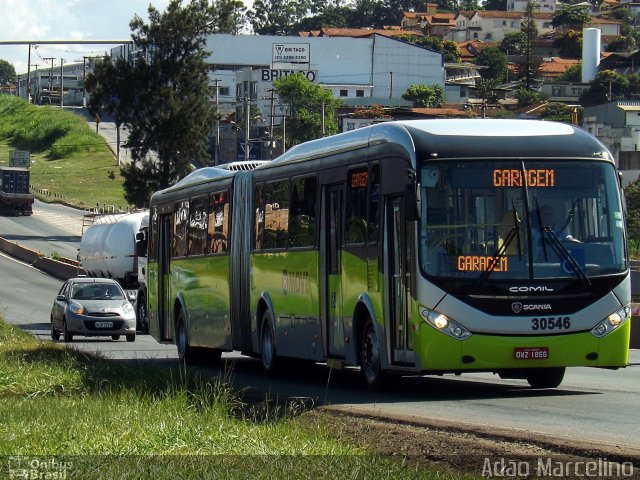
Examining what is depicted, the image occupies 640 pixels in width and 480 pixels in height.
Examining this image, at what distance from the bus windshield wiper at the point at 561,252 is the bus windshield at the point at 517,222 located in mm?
11

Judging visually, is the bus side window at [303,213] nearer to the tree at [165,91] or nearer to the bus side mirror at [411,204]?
the bus side mirror at [411,204]

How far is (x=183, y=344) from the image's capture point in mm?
23766

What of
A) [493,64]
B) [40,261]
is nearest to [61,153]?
[40,261]

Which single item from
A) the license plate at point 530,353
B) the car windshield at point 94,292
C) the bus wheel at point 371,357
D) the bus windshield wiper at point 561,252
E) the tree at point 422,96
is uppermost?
the tree at point 422,96

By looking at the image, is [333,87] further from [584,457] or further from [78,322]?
[584,457]

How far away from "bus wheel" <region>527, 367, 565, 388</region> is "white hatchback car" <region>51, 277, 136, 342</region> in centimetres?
1778

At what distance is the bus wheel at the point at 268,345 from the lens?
19047 mm

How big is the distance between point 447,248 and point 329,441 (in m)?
4.21

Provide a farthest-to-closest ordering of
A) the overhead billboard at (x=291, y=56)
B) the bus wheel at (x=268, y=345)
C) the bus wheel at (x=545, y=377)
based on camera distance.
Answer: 1. the overhead billboard at (x=291, y=56)
2. the bus wheel at (x=268, y=345)
3. the bus wheel at (x=545, y=377)

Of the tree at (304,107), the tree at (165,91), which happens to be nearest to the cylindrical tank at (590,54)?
the tree at (304,107)

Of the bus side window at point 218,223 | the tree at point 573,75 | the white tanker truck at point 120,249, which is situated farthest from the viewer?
the tree at point 573,75

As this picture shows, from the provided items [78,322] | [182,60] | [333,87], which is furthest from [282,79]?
[78,322]

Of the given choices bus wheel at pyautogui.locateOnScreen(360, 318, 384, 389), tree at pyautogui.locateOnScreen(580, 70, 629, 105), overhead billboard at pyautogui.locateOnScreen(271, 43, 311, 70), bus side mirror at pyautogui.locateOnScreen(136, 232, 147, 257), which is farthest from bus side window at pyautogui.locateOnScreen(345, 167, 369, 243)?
overhead billboard at pyautogui.locateOnScreen(271, 43, 311, 70)

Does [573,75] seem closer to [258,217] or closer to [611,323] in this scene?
[258,217]
